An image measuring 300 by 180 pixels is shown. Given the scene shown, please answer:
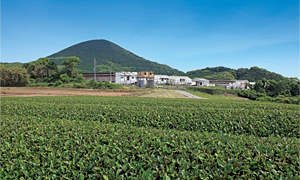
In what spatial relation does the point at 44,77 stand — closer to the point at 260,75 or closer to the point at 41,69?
the point at 41,69

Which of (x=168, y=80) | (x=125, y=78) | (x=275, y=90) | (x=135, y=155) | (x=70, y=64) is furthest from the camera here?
(x=168, y=80)

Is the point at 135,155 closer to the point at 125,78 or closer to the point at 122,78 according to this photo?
the point at 122,78

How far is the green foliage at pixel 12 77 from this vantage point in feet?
112

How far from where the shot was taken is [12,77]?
1367 inches

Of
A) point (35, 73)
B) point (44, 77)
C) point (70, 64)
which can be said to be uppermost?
point (70, 64)

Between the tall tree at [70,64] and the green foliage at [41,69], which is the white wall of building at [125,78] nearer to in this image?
the tall tree at [70,64]

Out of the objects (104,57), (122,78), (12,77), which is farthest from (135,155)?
(104,57)

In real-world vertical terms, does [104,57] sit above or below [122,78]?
above

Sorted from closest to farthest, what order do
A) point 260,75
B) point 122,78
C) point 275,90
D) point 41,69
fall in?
point 275,90 → point 41,69 → point 122,78 → point 260,75

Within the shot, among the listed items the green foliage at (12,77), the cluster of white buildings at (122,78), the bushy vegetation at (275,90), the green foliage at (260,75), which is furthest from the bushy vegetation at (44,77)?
the green foliage at (260,75)

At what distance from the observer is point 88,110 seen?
6391 millimetres

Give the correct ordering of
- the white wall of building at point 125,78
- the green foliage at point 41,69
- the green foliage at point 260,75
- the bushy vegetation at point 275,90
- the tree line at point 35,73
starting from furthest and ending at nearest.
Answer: the green foliage at point 260,75 → the white wall of building at point 125,78 → the green foliage at point 41,69 → the tree line at point 35,73 → the bushy vegetation at point 275,90

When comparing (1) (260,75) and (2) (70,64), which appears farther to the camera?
(1) (260,75)

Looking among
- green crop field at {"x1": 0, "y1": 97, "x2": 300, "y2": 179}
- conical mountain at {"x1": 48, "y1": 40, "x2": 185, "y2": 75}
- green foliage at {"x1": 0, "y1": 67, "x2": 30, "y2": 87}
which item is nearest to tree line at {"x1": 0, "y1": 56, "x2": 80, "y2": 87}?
green foliage at {"x1": 0, "y1": 67, "x2": 30, "y2": 87}
